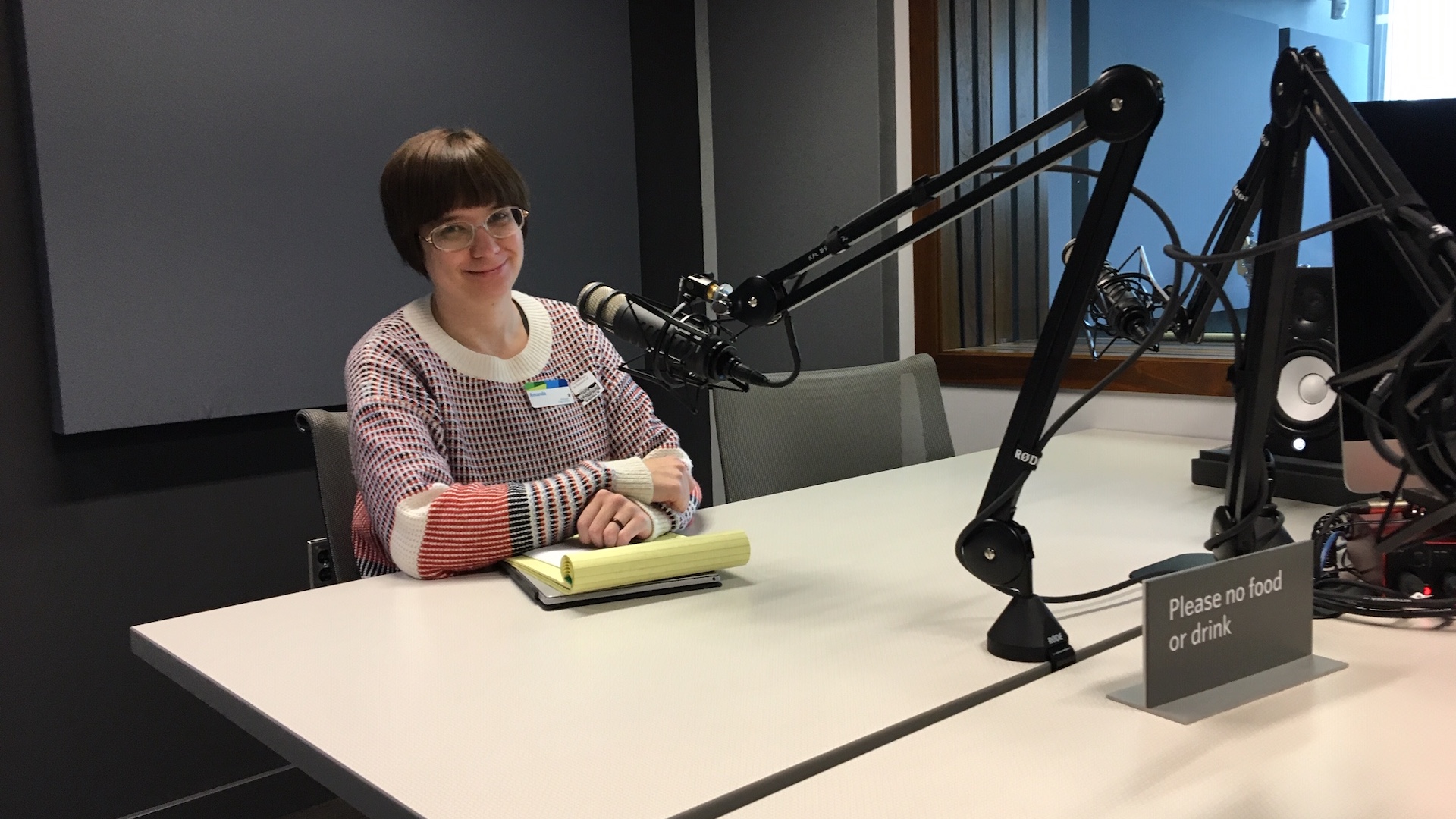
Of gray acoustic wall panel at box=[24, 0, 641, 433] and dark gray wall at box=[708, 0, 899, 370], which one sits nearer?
gray acoustic wall panel at box=[24, 0, 641, 433]

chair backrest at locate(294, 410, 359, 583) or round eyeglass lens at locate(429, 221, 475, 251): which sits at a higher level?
round eyeglass lens at locate(429, 221, 475, 251)

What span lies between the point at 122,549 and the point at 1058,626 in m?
2.16

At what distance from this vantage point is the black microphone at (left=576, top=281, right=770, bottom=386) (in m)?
0.97

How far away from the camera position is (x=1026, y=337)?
300cm

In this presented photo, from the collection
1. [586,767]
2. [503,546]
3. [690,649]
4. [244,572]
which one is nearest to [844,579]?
[690,649]

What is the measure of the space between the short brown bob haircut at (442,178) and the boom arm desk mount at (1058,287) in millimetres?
792

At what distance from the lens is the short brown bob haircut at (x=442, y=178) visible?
1.70m

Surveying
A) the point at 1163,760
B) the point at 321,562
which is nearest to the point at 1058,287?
the point at 1163,760

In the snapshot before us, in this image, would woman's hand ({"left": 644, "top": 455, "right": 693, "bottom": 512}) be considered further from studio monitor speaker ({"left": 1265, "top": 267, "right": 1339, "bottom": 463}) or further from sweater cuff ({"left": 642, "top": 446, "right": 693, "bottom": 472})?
studio monitor speaker ({"left": 1265, "top": 267, "right": 1339, "bottom": 463})

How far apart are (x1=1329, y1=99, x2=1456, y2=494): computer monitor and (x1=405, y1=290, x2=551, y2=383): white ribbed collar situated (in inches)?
46.6

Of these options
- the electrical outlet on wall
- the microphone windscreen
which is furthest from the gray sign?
the electrical outlet on wall

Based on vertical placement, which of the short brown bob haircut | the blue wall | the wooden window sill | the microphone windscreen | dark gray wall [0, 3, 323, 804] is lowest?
dark gray wall [0, 3, 323, 804]

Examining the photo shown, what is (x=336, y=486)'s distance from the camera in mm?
1752

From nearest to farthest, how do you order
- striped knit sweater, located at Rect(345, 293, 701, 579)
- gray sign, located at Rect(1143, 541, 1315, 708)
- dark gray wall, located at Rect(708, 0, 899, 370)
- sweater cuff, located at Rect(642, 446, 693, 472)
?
gray sign, located at Rect(1143, 541, 1315, 708) → striped knit sweater, located at Rect(345, 293, 701, 579) → sweater cuff, located at Rect(642, 446, 693, 472) → dark gray wall, located at Rect(708, 0, 899, 370)
